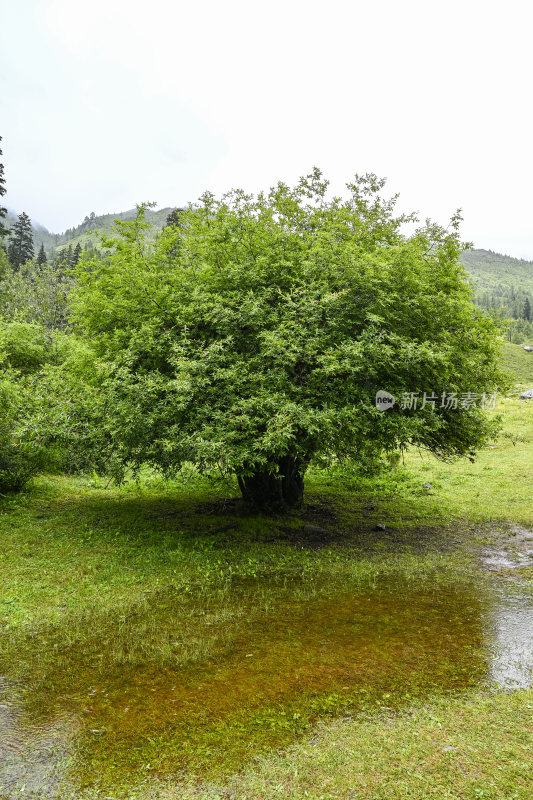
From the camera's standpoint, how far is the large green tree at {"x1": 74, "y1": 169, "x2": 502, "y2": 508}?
1177 centimetres

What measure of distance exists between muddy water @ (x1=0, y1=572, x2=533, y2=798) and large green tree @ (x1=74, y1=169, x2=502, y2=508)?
4215mm

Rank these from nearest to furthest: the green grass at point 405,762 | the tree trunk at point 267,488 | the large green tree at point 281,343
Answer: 1. the green grass at point 405,762
2. the large green tree at point 281,343
3. the tree trunk at point 267,488

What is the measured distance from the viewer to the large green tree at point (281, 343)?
38.6 feet

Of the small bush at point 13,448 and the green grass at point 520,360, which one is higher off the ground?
the green grass at point 520,360

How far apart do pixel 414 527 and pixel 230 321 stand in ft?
31.3

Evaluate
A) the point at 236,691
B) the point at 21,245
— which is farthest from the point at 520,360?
the point at 236,691

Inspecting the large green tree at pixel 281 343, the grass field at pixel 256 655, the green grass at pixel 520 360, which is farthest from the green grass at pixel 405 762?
the green grass at pixel 520 360

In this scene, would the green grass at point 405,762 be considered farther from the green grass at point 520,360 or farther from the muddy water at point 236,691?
the green grass at point 520,360

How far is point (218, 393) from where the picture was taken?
12305 mm

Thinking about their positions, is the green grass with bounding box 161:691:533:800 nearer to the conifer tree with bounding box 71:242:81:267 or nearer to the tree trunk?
the tree trunk

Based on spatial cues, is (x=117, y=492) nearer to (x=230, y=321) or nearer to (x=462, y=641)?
(x=230, y=321)

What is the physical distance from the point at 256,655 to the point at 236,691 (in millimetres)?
1048

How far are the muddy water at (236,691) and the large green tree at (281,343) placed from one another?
4.21 m

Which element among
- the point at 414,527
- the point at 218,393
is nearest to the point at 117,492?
the point at 218,393
